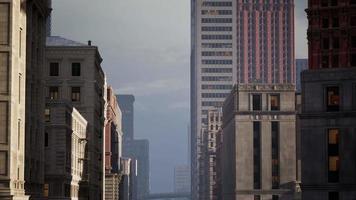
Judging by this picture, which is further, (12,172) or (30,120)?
(30,120)

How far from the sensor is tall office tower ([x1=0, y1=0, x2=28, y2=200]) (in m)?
69.1

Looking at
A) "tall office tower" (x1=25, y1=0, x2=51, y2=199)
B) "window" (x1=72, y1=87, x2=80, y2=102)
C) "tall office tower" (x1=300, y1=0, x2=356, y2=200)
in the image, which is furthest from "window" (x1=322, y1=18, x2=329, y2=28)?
"tall office tower" (x1=25, y1=0, x2=51, y2=199)

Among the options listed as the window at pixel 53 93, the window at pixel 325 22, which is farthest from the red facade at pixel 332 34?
the window at pixel 53 93

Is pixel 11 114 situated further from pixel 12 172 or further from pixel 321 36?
pixel 321 36

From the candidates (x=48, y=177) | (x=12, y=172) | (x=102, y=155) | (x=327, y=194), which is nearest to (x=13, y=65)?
(x=12, y=172)

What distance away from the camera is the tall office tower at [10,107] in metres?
69.1

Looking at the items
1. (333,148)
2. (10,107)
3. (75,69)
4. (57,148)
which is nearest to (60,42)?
(75,69)

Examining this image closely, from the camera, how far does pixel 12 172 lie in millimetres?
69250

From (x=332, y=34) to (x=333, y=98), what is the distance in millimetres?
11015

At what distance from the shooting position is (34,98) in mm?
83125

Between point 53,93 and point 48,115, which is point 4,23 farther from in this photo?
point 53,93

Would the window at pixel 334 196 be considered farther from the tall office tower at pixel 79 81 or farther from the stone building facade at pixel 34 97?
the stone building facade at pixel 34 97

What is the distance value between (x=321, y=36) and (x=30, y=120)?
7947cm

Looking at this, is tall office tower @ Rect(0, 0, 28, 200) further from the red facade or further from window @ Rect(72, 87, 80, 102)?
the red facade
